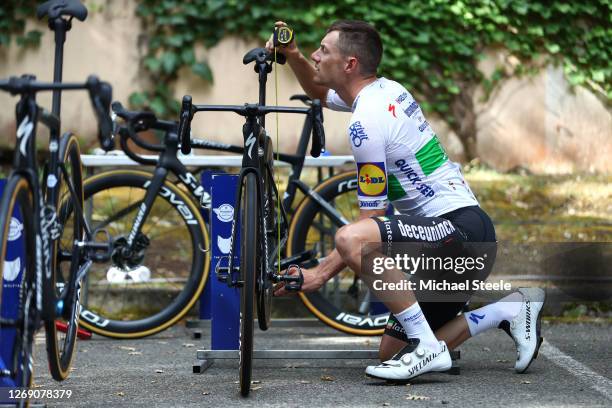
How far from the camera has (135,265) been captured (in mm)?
5438

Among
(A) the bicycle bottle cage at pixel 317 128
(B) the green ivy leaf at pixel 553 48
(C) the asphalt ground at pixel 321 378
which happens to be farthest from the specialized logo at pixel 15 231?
(B) the green ivy leaf at pixel 553 48

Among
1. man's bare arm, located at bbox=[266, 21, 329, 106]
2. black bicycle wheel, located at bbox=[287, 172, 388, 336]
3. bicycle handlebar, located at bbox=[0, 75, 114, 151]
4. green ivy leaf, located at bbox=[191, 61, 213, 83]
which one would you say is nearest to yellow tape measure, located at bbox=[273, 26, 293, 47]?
man's bare arm, located at bbox=[266, 21, 329, 106]

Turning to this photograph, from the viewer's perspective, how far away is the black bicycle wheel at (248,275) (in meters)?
4.30

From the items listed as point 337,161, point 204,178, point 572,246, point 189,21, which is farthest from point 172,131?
point 189,21

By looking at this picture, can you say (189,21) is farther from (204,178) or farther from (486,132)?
(204,178)

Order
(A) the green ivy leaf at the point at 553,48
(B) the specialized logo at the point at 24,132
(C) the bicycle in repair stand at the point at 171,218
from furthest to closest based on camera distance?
(A) the green ivy leaf at the point at 553,48
(C) the bicycle in repair stand at the point at 171,218
(B) the specialized logo at the point at 24,132

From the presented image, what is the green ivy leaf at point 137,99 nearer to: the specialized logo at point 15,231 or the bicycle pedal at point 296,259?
the bicycle pedal at point 296,259

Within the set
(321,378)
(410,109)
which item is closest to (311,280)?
(321,378)

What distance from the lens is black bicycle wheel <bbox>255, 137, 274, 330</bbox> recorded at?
4.64 m

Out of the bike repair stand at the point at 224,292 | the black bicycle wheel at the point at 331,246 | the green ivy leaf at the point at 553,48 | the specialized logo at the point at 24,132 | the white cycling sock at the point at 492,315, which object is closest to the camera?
the specialized logo at the point at 24,132

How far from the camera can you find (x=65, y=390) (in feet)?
15.2

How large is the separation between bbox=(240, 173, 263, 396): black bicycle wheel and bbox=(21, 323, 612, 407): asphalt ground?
139 millimetres

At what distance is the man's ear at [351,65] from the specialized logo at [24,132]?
5.70ft

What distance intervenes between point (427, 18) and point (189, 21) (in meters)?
2.11
